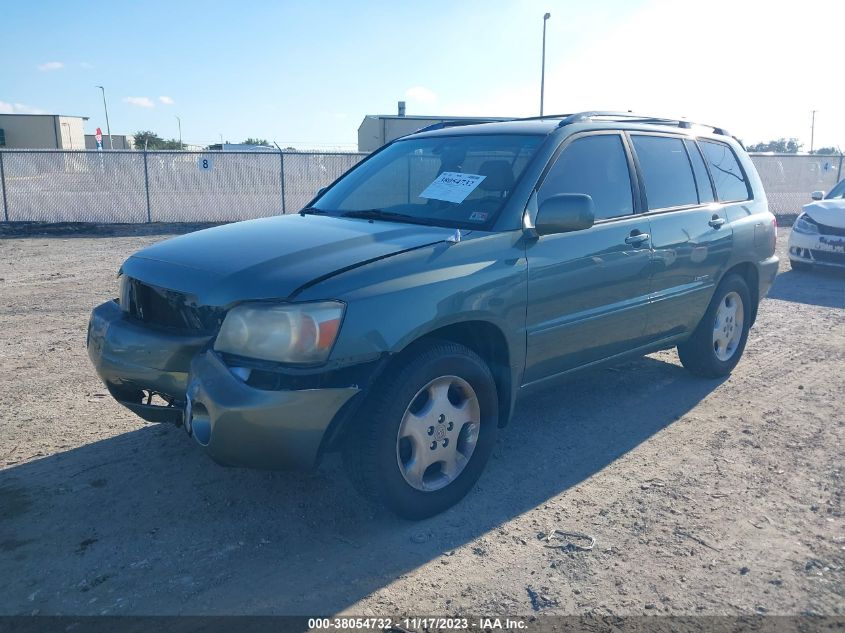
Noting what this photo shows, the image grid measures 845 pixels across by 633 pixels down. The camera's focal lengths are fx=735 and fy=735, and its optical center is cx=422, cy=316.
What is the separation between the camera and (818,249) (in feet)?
35.5

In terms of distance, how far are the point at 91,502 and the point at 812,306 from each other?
8221mm

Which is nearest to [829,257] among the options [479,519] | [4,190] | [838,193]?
[838,193]

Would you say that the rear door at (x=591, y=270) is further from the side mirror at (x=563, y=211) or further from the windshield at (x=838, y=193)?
the windshield at (x=838, y=193)

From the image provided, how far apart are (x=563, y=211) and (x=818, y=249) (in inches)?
338

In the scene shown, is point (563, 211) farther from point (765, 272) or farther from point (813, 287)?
point (813, 287)

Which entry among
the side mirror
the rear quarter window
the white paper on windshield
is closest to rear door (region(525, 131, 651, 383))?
the side mirror

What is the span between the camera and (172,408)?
350 centimetres

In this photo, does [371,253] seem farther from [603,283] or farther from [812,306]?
[812,306]

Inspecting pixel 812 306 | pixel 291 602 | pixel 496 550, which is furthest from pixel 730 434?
pixel 812 306

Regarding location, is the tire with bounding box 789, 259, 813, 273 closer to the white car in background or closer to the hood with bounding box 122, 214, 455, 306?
the white car in background

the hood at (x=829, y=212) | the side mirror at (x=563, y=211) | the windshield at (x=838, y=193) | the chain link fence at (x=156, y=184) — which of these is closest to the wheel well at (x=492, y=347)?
the side mirror at (x=563, y=211)

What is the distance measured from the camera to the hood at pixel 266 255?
3.29 meters

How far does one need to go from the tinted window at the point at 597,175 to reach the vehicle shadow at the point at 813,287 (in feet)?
17.3

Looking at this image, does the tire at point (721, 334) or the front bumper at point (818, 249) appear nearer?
the tire at point (721, 334)
